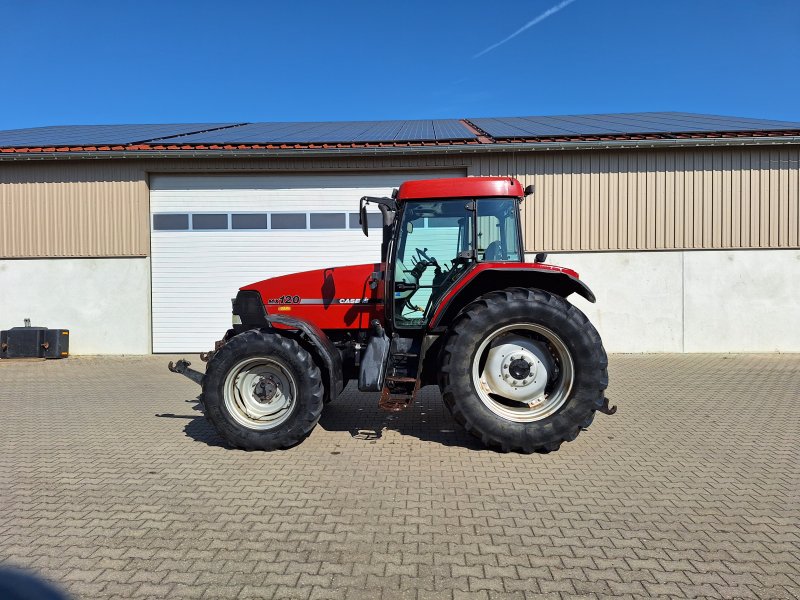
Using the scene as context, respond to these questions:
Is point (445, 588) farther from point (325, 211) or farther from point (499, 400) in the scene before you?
point (325, 211)

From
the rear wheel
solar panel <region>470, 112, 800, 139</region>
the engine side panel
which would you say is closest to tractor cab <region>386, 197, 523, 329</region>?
the engine side panel

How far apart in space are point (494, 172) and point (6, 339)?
980cm

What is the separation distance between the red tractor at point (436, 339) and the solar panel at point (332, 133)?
5.72 metres

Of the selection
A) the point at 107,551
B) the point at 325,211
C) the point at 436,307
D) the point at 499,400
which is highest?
the point at 325,211

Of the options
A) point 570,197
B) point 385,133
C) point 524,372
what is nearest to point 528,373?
point 524,372

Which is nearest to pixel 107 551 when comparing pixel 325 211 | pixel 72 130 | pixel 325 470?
pixel 325 470

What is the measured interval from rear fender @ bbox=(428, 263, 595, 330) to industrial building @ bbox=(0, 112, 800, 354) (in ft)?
17.2

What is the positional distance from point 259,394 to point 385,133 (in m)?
8.25

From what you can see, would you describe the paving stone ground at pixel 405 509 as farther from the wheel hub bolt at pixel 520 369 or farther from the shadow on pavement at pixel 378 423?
the wheel hub bolt at pixel 520 369

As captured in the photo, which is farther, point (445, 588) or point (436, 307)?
point (436, 307)

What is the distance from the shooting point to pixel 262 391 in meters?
4.22

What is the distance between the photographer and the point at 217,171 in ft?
31.5

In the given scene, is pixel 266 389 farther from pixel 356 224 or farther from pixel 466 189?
pixel 356 224

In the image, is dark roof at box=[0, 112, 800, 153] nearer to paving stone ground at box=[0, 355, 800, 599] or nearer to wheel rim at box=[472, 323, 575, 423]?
paving stone ground at box=[0, 355, 800, 599]
